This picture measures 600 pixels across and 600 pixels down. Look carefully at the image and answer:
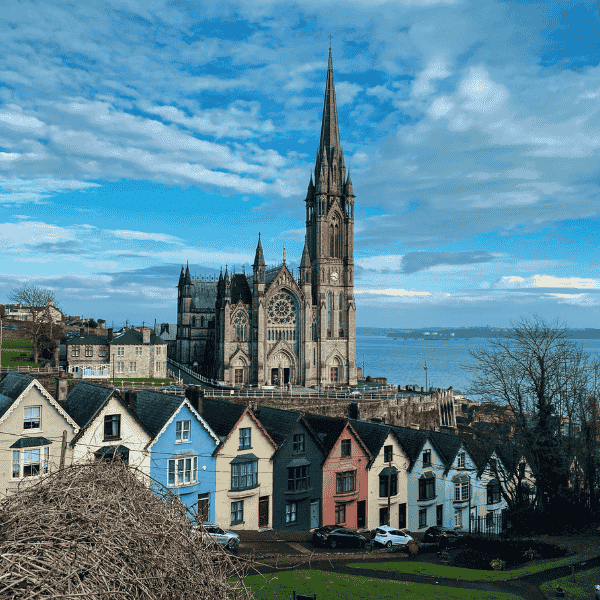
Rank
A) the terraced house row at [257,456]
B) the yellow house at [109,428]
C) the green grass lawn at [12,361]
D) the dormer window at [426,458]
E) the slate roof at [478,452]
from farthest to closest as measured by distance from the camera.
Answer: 1. the green grass lawn at [12,361]
2. the dormer window at [426,458]
3. the slate roof at [478,452]
4. the yellow house at [109,428]
5. the terraced house row at [257,456]

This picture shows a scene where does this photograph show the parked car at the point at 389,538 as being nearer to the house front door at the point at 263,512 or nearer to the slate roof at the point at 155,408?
the house front door at the point at 263,512

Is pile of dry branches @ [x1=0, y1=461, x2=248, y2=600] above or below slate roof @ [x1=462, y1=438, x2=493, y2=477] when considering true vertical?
above

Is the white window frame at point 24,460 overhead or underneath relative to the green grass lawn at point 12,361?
underneath

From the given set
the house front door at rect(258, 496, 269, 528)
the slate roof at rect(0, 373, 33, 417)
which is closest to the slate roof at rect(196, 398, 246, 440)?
the house front door at rect(258, 496, 269, 528)

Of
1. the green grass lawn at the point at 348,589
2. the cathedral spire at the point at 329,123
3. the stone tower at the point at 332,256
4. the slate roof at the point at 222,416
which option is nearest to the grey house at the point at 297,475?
the slate roof at the point at 222,416

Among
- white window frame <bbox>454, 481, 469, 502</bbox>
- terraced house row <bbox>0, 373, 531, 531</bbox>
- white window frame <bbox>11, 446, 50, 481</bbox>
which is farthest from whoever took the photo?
white window frame <bbox>454, 481, 469, 502</bbox>

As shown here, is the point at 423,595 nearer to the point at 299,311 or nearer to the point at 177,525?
the point at 177,525

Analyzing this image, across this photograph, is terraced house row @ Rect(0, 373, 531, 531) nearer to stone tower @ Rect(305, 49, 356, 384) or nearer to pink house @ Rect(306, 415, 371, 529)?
pink house @ Rect(306, 415, 371, 529)
